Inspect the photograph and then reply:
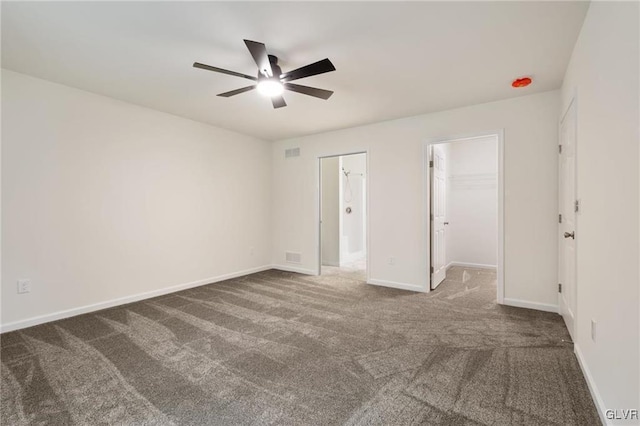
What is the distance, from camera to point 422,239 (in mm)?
3990

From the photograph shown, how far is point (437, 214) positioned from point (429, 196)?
1.34 feet

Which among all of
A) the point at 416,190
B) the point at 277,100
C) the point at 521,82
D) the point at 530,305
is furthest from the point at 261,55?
the point at 530,305

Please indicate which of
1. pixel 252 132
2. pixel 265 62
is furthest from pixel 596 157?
pixel 252 132

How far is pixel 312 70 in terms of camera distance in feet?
7.25

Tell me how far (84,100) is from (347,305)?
12.4 ft

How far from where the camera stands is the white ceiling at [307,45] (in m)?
1.91

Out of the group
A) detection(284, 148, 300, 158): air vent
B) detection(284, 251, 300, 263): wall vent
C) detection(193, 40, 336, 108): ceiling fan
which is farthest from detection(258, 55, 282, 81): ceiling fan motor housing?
detection(284, 251, 300, 263): wall vent

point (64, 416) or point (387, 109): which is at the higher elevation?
point (387, 109)

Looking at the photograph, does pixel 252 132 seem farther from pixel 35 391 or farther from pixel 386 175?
pixel 35 391

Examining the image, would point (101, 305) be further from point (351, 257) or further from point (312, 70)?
point (351, 257)

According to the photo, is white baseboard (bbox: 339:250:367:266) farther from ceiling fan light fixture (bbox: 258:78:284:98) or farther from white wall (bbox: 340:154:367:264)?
ceiling fan light fixture (bbox: 258:78:284:98)

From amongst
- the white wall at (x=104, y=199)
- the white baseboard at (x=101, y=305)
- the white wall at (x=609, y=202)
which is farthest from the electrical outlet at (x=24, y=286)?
the white wall at (x=609, y=202)

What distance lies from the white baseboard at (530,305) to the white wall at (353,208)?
10.3ft

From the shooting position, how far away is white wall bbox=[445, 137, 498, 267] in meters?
5.69
